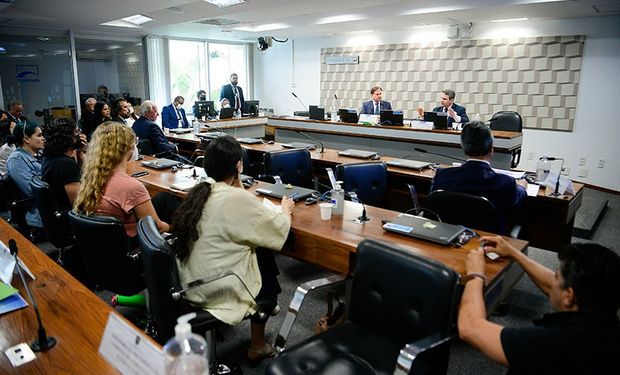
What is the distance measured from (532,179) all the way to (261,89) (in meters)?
8.71

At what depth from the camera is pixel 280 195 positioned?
2635 millimetres

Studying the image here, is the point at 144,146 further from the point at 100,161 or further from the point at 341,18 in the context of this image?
the point at 341,18

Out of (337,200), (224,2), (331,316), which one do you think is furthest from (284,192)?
(224,2)

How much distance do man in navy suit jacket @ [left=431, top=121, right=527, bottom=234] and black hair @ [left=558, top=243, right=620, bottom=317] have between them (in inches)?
53.6

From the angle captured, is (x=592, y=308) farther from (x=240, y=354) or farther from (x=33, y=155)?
(x=33, y=155)

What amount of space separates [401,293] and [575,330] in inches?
23.4

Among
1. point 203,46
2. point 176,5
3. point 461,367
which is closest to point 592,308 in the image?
point 461,367

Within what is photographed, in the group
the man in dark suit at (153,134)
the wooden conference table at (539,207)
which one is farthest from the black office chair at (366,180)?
the man in dark suit at (153,134)

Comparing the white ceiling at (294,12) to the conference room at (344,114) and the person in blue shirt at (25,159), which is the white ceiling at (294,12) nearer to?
the conference room at (344,114)

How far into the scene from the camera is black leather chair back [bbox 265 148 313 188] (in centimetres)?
365

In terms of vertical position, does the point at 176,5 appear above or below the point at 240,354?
above

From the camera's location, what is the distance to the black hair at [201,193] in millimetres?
1726

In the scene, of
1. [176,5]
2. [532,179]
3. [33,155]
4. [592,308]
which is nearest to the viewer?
[592,308]

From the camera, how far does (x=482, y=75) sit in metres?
7.16
